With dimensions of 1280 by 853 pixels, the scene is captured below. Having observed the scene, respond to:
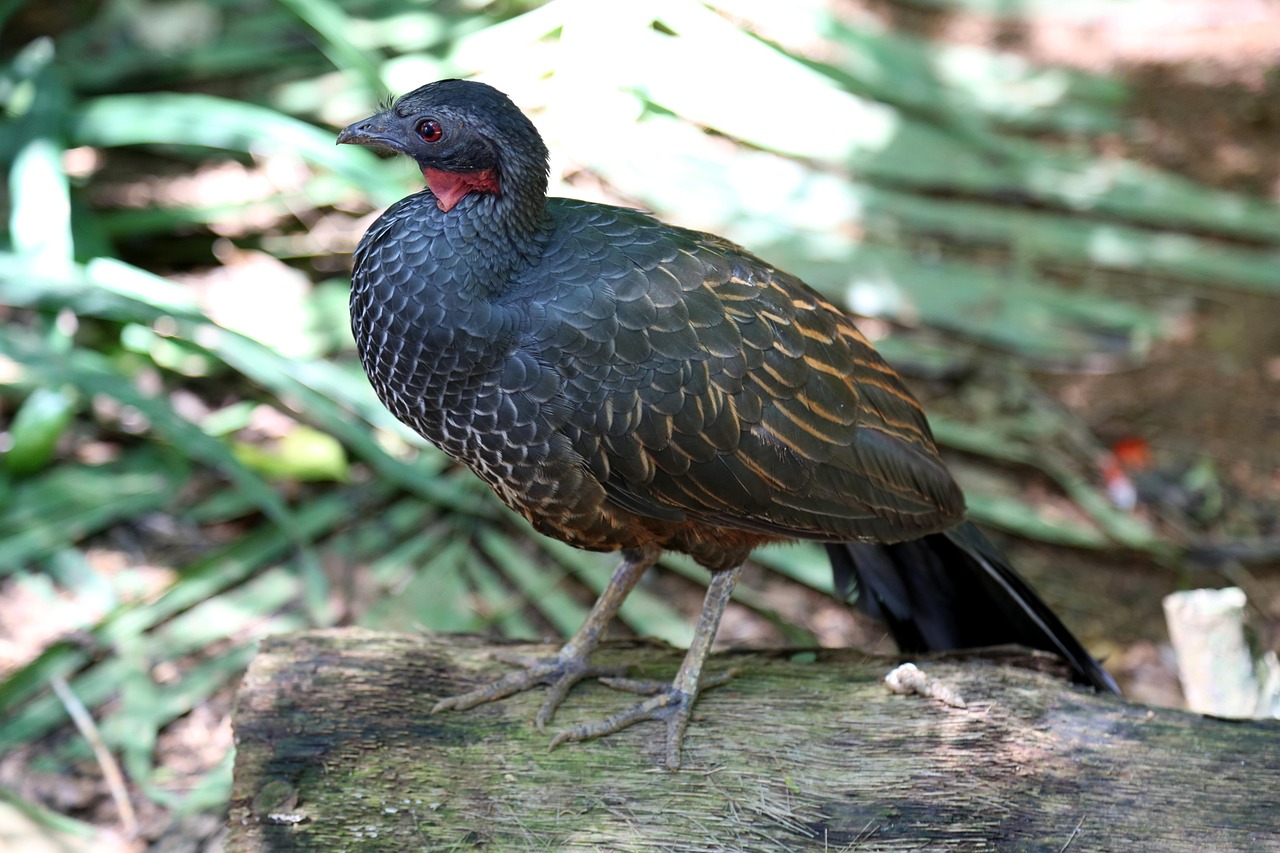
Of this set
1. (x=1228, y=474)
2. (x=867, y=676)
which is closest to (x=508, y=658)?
(x=867, y=676)

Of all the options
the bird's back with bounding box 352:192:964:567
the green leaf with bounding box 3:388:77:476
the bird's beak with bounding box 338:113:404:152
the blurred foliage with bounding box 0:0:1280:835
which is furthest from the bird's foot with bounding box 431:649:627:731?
the green leaf with bounding box 3:388:77:476

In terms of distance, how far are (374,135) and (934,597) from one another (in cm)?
234

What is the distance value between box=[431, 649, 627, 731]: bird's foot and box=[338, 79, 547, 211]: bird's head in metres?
1.45

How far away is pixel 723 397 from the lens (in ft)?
10.7

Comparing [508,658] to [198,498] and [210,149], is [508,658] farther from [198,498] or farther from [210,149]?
[210,149]

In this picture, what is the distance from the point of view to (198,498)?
17.2ft

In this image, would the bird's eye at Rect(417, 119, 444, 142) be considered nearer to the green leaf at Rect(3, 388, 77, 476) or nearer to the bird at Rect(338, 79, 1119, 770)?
the bird at Rect(338, 79, 1119, 770)

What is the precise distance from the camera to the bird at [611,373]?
3135mm

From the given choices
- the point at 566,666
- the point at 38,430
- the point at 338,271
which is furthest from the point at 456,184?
the point at 338,271

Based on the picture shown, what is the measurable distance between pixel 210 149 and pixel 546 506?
3857mm

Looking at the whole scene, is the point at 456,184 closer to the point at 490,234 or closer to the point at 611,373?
the point at 490,234

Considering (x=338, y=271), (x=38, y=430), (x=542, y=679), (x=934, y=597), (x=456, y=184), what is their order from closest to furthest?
(x=456, y=184) → (x=542, y=679) → (x=934, y=597) → (x=38, y=430) → (x=338, y=271)

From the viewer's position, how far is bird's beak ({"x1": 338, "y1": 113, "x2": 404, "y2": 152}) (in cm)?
318

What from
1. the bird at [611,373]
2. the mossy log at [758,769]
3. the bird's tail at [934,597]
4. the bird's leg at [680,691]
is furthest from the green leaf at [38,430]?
the bird's tail at [934,597]
